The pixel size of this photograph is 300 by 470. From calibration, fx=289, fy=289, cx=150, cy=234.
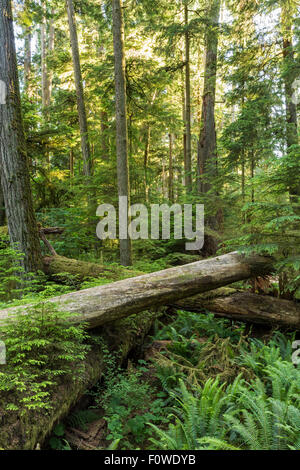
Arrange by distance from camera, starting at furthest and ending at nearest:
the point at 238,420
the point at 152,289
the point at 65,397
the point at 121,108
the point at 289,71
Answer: the point at 289,71 → the point at 121,108 → the point at 152,289 → the point at 65,397 → the point at 238,420

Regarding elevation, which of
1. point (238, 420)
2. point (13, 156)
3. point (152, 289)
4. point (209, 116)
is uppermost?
point (209, 116)

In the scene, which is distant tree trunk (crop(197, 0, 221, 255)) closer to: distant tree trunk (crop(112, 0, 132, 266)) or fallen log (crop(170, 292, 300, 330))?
distant tree trunk (crop(112, 0, 132, 266))

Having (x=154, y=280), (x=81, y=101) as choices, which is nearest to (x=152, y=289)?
(x=154, y=280)

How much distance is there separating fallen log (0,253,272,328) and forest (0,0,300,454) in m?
0.02

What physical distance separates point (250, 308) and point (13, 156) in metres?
5.55

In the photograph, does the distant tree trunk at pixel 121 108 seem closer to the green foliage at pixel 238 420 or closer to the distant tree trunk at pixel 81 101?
the distant tree trunk at pixel 81 101

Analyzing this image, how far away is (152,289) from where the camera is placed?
4770 mm

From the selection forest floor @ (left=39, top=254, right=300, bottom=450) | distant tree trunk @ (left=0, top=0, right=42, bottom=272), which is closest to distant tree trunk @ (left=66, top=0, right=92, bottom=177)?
distant tree trunk @ (left=0, top=0, right=42, bottom=272)

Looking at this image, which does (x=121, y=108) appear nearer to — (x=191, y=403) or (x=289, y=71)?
(x=289, y=71)

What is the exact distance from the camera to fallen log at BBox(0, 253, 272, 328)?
405 centimetres

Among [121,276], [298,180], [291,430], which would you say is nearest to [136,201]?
[121,276]
